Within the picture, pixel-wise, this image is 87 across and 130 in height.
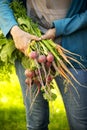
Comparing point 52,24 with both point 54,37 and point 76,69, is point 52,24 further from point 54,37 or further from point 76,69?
point 76,69

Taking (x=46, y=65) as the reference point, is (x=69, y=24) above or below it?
above

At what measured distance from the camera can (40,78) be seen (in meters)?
2.62

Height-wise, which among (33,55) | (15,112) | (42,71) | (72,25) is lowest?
(15,112)

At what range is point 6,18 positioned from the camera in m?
2.82

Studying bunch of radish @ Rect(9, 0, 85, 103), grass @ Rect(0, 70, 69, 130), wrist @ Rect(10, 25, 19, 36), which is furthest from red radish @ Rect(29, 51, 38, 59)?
grass @ Rect(0, 70, 69, 130)

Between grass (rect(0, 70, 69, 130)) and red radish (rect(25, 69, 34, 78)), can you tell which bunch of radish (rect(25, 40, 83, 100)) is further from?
grass (rect(0, 70, 69, 130))

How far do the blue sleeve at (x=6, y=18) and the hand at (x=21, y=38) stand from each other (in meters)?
0.04

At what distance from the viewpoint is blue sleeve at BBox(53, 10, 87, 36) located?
9.05 ft

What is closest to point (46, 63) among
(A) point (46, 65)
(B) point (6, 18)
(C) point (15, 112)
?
(A) point (46, 65)

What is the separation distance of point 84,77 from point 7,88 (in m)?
2.25

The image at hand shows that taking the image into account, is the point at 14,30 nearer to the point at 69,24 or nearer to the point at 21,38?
the point at 21,38

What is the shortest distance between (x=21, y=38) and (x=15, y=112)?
1.87 meters

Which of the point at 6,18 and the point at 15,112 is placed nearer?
the point at 6,18

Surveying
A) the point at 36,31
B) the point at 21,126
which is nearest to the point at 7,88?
the point at 21,126
